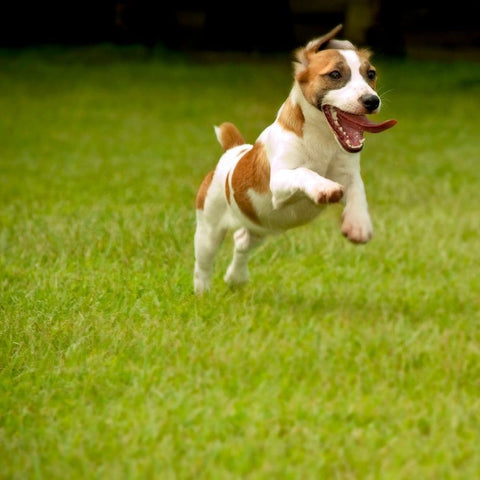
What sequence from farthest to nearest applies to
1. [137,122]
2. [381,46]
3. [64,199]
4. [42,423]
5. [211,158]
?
1. [381,46]
2. [137,122]
3. [211,158]
4. [64,199]
5. [42,423]

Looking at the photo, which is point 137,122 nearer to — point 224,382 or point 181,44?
point 181,44

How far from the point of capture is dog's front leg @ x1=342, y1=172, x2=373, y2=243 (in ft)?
14.9

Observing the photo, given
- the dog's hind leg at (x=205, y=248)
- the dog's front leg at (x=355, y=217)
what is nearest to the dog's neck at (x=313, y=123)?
the dog's front leg at (x=355, y=217)

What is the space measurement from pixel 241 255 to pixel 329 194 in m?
1.40

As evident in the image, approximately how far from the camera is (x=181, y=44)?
22.1 meters

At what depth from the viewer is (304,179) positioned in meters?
4.46

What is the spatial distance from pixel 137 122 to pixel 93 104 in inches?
75.7

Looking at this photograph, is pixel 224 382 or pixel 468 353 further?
pixel 468 353

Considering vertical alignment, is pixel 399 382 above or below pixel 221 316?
above

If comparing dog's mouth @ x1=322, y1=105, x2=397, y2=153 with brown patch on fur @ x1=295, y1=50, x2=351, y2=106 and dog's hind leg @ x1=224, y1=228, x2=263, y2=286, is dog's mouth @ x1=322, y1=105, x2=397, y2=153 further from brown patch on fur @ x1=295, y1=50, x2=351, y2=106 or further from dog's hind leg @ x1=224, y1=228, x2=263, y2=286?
dog's hind leg @ x1=224, y1=228, x2=263, y2=286

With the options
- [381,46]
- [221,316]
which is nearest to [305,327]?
[221,316]

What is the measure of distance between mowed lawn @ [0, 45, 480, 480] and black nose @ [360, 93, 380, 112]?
1.04 metres

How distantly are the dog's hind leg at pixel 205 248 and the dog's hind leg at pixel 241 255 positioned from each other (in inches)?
3.9

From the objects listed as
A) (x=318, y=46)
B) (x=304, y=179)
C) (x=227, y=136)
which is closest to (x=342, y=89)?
(x=318, y=46)
